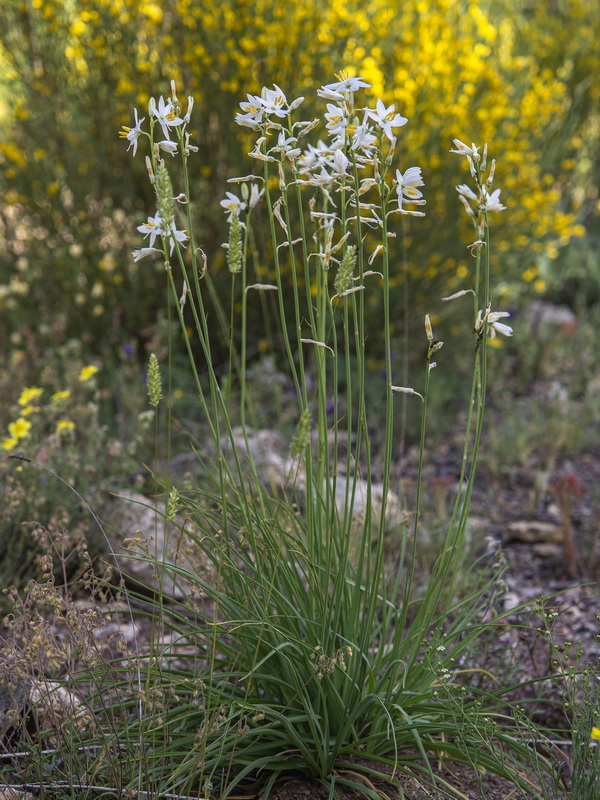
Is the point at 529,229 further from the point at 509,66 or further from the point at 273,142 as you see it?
the point at 273,142

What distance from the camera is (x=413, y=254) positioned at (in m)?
4.65

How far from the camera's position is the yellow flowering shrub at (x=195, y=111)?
4082 mm

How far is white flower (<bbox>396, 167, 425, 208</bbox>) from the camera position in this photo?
1.55 m

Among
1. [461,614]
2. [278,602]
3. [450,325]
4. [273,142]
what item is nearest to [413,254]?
[450,325]

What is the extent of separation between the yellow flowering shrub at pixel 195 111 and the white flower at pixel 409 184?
2445 millimetres

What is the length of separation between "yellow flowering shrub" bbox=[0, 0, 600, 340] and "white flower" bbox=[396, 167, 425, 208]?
8.02 ft

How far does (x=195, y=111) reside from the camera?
4262 millimetres

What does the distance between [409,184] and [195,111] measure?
10.0ft

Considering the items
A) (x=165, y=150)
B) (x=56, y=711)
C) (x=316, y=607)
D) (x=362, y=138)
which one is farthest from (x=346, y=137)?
(x=56, y=711)

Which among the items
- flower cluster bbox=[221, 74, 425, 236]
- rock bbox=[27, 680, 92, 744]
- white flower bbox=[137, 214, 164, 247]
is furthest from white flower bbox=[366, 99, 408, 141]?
rock bbox=[27, 680, 92, 744]

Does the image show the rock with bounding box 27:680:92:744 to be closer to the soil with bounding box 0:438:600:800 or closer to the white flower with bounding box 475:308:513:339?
the soil with bounding box 0:438:600:800

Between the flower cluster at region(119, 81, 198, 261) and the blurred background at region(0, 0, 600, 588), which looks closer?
the flower cluster at region(119, 81, 198, 261)

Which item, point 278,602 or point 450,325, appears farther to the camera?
point 450,325

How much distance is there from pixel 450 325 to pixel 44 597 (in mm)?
4007
